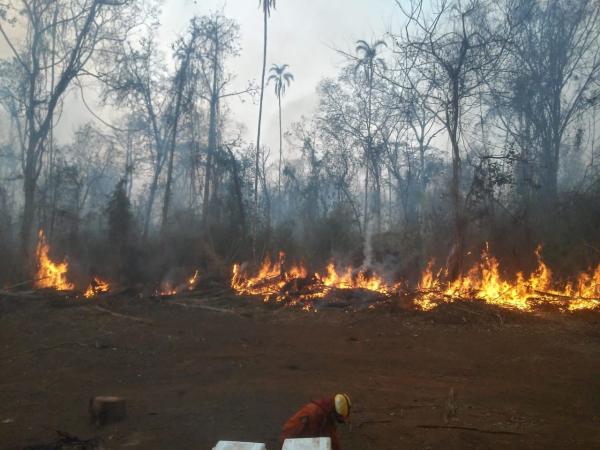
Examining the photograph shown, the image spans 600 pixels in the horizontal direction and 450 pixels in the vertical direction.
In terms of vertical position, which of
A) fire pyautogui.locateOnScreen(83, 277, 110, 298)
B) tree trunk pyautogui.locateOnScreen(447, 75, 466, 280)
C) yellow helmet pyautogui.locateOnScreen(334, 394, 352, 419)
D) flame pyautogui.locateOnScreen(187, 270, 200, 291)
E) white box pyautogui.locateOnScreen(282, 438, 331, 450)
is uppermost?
tree trunk pyautogui.locateOnScreen(447, 75, 466, 280)

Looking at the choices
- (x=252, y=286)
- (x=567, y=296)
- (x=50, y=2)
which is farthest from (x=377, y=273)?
(x=50, y=2)

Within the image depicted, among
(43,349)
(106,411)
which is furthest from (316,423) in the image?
(43,349)

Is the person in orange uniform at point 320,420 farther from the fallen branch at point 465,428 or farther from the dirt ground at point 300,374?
the fallen branch at point 465,428

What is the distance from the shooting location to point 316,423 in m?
4.92

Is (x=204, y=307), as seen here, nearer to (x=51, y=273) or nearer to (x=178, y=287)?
(x=178, y=287)

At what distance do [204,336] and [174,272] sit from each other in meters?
6.60

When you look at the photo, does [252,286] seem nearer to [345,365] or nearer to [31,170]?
[345,365]

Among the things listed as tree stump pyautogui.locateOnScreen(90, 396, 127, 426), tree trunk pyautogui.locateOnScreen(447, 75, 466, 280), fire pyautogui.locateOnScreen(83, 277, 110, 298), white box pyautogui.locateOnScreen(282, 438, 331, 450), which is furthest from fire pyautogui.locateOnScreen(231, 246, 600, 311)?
white box pyautogui.locateOnScreen(282, 438, 331, 450)

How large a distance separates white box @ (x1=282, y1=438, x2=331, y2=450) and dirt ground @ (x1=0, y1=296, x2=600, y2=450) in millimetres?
3599

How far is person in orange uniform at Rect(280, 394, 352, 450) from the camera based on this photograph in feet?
16.1

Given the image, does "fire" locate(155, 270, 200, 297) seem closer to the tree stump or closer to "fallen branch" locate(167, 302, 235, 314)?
"fallen branch" locate(167, 302, 235, 314)

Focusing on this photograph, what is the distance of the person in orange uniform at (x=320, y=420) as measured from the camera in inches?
193

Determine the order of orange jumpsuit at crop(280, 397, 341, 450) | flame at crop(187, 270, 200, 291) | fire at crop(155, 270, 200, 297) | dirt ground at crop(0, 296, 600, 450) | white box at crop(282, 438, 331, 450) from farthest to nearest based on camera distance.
Result: flame at crop(187, 270, 200, 291) < fire at crop(155, 270, 200, 297) < dirt ground at crop(0, 296, 600, 450) < orange jumpsuit at crop(280, 397, 341, 450) < white box at crop(282, 438, 331, 450)

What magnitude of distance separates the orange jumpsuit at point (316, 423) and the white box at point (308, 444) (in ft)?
5.47
